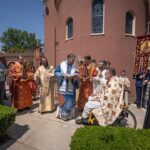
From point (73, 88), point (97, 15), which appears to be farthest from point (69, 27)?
point (73, 88)

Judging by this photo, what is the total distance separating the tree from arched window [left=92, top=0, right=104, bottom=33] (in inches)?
1877

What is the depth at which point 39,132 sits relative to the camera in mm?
6059

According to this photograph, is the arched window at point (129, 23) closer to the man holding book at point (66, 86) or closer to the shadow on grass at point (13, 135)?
the man holding book at point (66, 86)

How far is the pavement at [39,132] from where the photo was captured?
5.27 m

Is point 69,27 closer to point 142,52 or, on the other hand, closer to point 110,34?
point 110,34

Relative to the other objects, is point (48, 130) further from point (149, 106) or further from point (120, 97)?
point (149, 106)

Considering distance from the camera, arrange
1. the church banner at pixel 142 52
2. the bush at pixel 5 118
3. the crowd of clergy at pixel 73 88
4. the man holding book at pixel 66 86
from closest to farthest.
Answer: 1. the bush at pixel 5 118
2. the crowd of clergy at pixel 73 88
3. the man holding book at pixel 66 86
4. the church banner at pixel 142 52

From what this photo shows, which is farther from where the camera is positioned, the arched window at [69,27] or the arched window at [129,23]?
the arched window at [69,27]

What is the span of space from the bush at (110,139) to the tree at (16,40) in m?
57.3

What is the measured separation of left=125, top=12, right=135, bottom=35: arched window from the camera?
13479mm

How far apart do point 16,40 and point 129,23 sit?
51650 mm

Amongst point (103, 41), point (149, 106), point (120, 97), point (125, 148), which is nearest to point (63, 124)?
point (120, 97)

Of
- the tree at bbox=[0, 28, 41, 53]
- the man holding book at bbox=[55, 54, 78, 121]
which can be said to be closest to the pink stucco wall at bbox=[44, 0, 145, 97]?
the man holding book at bbox=[55, 54, 78, 121]

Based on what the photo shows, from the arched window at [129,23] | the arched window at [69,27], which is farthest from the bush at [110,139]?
the arched window at [69,27]
